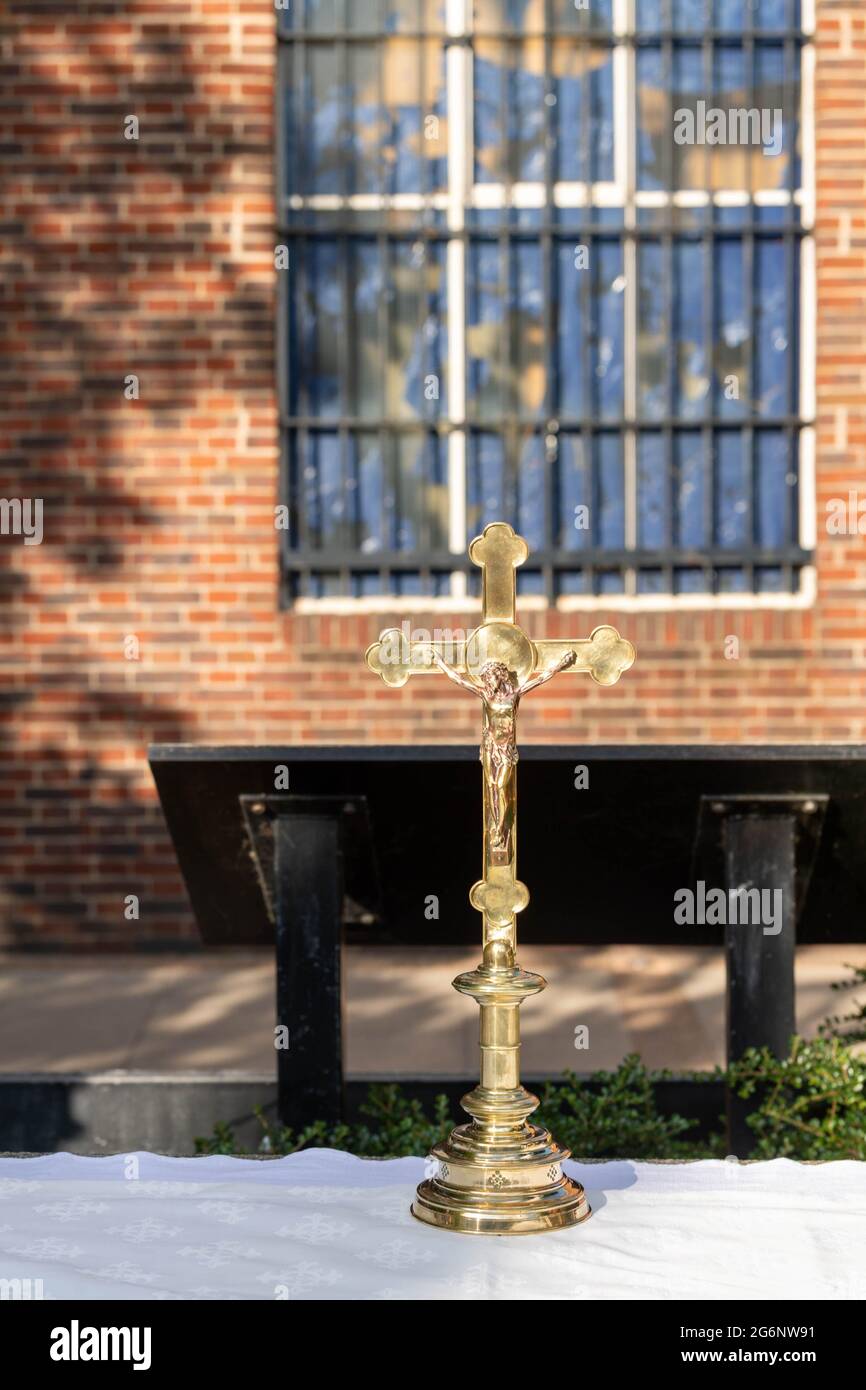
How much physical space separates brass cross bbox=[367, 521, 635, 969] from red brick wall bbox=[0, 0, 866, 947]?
4757 millimetres

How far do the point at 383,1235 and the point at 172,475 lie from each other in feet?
17.4

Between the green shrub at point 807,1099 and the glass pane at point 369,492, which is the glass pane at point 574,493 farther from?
the green shrub at point 807,1099

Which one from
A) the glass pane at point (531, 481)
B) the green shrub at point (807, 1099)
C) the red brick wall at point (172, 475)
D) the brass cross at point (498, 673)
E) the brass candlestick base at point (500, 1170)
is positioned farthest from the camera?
the glass pane at point (531, 481)

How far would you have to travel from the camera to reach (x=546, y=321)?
711 cm

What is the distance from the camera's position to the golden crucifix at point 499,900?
2.00 metres

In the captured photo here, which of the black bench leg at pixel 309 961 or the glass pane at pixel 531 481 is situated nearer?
the black bench leg at pixel 309 961

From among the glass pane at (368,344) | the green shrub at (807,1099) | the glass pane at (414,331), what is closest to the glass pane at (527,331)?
the glass pane at (414,331)

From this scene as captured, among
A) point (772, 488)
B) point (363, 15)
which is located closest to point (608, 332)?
point (772, 488)

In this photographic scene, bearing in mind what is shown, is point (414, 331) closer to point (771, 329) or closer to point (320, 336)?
point (320, 336)

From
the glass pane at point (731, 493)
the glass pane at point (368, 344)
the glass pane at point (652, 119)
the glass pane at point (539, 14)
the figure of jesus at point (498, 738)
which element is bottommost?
the figure of jesus at point (498, 738)

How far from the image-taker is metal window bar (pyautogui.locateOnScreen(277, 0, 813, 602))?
23.1 feet

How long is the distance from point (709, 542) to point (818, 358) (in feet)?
2.77

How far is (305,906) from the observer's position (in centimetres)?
340
